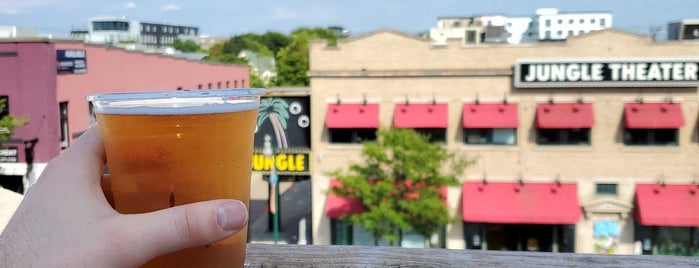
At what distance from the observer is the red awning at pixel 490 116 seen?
2003cm

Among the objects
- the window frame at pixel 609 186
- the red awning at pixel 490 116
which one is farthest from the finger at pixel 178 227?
the window frame at pixel 609 186

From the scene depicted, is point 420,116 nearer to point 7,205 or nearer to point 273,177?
point 273,177

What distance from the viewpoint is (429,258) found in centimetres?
183

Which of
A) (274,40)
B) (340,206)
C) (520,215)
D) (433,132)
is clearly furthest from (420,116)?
(274,40)

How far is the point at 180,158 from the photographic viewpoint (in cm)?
125

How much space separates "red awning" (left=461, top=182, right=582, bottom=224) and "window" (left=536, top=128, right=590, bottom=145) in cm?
116

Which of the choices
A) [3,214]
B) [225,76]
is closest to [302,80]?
[225,76]

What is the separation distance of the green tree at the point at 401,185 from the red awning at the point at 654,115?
4.63 meters

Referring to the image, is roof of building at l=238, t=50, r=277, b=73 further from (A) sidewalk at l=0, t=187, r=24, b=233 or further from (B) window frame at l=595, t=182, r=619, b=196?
(A) sidewalk at l=0, t=187, r=24, b=233

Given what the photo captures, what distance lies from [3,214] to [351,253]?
2.04 meters

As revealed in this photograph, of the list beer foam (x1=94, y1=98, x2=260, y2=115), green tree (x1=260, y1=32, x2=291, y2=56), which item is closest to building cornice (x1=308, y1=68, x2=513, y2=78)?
beer foam (x1=94, y1=98, x2=260, y2=115)

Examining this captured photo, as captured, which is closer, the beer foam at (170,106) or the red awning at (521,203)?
the beer foam at (170,106)

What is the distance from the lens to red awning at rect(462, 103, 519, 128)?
20031mm

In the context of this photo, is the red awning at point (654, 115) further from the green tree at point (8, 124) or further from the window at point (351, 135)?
the green tree at point (8, 124)
